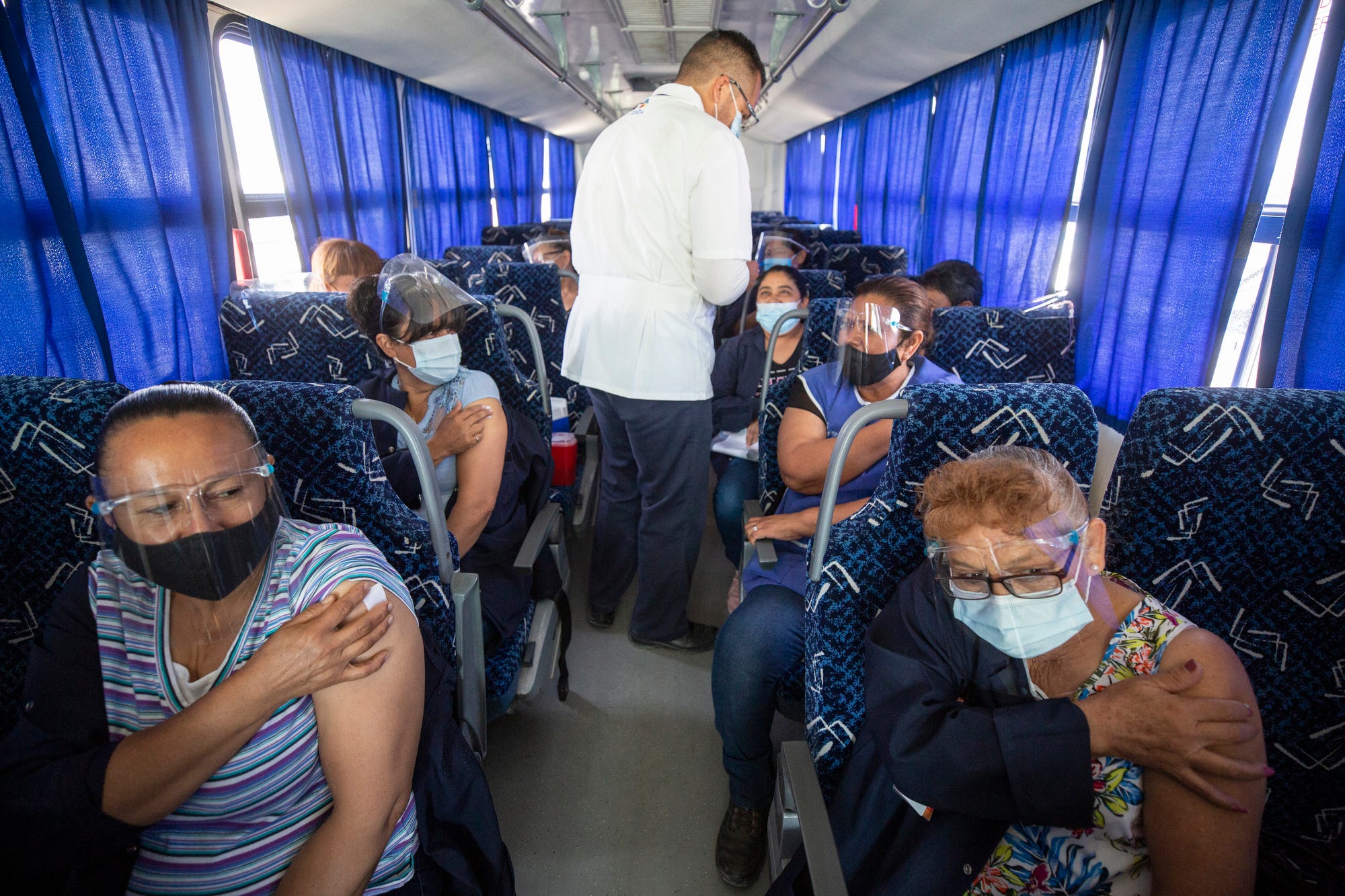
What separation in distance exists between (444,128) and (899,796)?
7772 millimetres

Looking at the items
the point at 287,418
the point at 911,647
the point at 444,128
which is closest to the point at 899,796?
the point at 911,647

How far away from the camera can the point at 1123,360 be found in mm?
3131

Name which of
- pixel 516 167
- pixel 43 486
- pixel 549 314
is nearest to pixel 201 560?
pixel 43 486

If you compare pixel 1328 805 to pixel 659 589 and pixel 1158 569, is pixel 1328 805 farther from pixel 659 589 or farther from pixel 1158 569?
pixel 659 589

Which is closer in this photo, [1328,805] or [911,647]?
[911,647]

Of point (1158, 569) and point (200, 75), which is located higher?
A: point (200, 75)

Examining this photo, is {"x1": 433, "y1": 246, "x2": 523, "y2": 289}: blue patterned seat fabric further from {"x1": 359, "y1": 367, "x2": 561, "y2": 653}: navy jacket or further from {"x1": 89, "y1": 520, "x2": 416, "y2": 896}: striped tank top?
{"x1": 89, "y1": 520, "x2": 416, "y2": 896}: striped tank top

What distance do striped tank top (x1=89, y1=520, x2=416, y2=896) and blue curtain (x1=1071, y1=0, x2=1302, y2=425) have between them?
123 inches

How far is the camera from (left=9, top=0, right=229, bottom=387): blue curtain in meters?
2.58

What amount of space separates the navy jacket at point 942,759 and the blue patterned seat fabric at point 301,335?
1.88 metres

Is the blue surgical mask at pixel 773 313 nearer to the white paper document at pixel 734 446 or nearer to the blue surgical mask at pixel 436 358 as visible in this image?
the white paper document at pixel 734 446

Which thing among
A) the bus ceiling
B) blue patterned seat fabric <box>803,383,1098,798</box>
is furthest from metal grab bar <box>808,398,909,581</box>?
the bus ceiling

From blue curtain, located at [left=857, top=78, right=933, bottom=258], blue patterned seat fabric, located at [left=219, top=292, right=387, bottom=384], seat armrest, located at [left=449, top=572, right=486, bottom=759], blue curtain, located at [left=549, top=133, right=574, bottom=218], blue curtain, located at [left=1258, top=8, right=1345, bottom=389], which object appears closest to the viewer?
seat armrest, located at [left=449, top=572, right=486, bottom=759]

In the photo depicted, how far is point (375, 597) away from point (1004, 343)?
2144 mm
